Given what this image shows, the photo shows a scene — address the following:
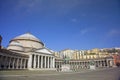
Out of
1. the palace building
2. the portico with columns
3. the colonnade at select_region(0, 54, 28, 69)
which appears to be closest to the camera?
the colonnade at select_region(0, 54, 28, 69)

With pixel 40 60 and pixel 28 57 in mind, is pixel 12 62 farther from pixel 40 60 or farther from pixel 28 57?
pixel 40 60

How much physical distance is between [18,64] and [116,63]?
188 feet

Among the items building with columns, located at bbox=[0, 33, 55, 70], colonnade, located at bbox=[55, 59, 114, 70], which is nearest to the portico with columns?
building with columns, located at bbox=[0, 33, 55, 70]

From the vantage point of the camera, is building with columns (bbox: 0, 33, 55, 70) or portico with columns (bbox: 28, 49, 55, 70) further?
portico with columns (bbox: 28, 49, 55, 70)

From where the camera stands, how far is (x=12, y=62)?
42875 millimetres

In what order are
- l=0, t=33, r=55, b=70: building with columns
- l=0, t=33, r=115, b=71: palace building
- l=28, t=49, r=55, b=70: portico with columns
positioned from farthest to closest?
1. l=28, t=49, r=55, b=70: portico with columns
2. l=0, t=33, r=55, b=70: building with columns
3. l=0, t=33, r=115, b=71: palace building

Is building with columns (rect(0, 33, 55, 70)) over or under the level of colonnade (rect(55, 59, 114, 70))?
over

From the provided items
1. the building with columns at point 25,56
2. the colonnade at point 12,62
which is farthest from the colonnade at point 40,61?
the colonnade at point 12,62

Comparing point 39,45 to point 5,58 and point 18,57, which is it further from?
point 5,58

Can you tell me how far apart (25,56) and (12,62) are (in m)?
6.51

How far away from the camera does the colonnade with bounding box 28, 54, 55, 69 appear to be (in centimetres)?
4931

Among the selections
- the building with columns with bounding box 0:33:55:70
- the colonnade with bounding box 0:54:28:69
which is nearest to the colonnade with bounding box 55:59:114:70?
the building with columns with bounding box 0:33:55:70

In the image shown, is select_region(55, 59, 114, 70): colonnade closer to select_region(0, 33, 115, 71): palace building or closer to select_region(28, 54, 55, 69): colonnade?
select_region(0, 33, 115, 71): palace building

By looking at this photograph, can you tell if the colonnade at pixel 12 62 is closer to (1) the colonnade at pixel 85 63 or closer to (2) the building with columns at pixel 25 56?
(2) the building with columns at pixel 25 56
